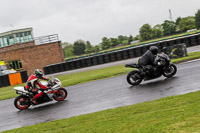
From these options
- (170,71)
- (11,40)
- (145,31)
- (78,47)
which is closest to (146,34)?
(145,31)

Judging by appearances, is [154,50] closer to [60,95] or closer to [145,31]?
[60,95]

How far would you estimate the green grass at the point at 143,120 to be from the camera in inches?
213

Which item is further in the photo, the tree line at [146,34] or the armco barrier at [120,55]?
the tree line at [146,34]

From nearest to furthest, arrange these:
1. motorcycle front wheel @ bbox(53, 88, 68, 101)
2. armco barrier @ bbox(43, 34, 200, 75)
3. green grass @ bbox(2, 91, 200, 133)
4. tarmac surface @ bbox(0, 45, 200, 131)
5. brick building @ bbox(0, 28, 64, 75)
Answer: green grass @ bbox(2, 91, 200, 133) < tarmac surface @ bbox(0, 45, 200, 131) < motorcycle front wheel @ bbox(53, 88, 68, 101) < armco barrier @ bbox(43, 34, 200, 75) < brick building @ bbox(0, 28, 64, 75)

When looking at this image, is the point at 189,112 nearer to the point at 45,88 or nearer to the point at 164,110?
the point at 164,110

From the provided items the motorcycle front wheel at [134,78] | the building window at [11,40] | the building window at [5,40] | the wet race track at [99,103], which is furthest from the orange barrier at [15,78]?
the building window at [5,40]

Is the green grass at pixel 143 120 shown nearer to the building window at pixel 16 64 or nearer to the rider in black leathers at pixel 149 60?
the rider in black leathers at pixel 149 60

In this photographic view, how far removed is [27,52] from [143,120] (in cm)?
3596

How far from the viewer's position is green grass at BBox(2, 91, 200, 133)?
5414 millimetres

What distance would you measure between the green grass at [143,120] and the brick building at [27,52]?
3285 centimetres

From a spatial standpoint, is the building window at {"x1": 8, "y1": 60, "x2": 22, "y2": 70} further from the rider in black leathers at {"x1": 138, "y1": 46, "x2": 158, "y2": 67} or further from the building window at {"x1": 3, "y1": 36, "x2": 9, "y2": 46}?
the rider in black leathers at {"x1": 138, "y1": 46, "x2": 158, "y2": 67}

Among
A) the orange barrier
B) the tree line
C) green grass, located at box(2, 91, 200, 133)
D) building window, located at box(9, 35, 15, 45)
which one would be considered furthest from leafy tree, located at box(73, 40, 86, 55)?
green grass, located at box(2, 91, 200, 133)

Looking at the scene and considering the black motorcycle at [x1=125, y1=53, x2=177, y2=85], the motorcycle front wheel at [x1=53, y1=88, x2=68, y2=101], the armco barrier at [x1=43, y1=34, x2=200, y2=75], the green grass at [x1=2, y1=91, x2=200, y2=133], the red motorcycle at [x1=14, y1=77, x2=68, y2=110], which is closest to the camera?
the green grass at [x1=2, y1=91, x2=200, y2=133]

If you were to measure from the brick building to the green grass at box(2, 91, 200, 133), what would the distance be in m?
32.8
